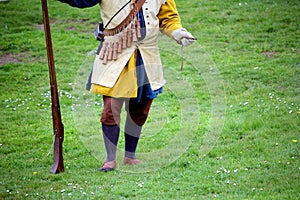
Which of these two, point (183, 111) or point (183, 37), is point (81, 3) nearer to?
point (183, 37)

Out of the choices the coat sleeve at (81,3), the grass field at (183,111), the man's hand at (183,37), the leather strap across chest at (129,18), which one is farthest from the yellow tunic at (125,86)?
the grass field at (183,111)

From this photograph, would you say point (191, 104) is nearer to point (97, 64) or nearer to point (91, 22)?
point (97, 64)

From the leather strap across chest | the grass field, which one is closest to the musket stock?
the grass field

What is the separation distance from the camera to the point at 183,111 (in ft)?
28.3

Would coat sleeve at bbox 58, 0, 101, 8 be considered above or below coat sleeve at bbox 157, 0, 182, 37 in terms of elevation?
above

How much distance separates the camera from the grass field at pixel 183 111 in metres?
5.94

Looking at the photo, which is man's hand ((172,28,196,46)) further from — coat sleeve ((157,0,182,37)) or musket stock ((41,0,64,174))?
musket stock ((41,0,64,174))

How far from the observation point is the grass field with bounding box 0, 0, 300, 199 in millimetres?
5938

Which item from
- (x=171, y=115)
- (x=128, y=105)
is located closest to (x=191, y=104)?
(x=171, y=115)

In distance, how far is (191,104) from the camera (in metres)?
8.95

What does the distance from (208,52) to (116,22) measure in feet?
17.1

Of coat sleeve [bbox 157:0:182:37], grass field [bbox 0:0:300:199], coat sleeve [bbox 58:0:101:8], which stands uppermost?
coat sleeve [bbox 58:0:101:8]

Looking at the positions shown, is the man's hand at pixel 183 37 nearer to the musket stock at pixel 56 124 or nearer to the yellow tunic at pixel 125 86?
the yellow tunic at pixel 125 86

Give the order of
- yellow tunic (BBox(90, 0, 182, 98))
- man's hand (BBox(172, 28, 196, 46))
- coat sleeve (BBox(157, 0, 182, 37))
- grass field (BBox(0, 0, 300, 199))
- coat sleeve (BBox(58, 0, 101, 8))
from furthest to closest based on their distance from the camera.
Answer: coat sleeve (BBox(157, 0, 182, 37)), man's hand (BBox(172, 28, 196, 46)), yellow tunic (BBox(90, 0, 182, 98)), grass field (BBox(0, 0, 300, 199)), coat sleeve (BBox(58, 0, 101, 8))
